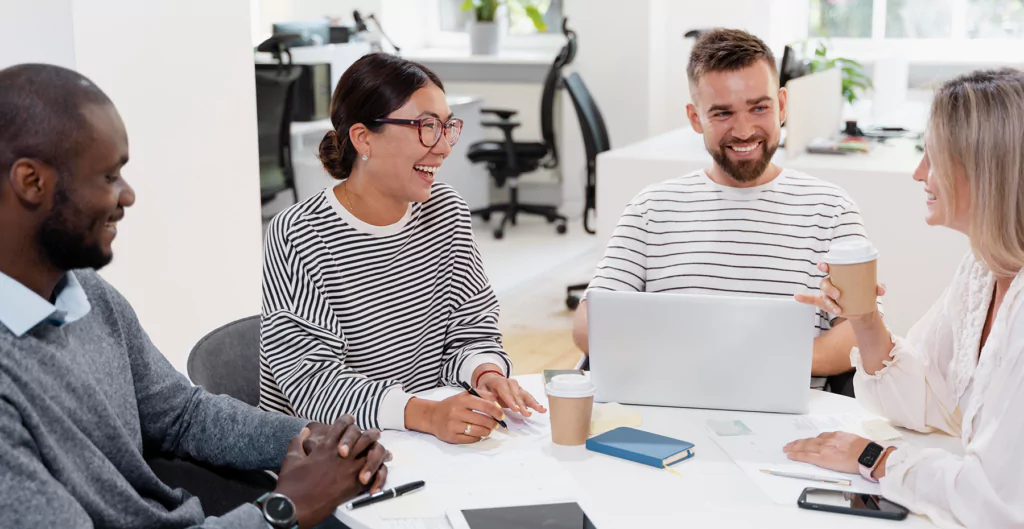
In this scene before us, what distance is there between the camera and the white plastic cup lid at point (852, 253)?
1419 mm

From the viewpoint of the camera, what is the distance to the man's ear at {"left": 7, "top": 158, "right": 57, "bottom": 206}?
3.77ft

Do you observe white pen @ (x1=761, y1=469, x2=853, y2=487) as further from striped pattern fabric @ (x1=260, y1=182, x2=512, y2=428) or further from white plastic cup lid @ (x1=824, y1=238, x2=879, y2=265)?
striped pattern fabric @ (x1=260, y1=182, x2=512, y2=428)

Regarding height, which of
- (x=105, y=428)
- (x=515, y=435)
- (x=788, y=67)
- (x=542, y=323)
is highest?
(x=788, y=67)

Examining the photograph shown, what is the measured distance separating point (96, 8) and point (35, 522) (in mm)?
1849

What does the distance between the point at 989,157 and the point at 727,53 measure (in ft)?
2.56

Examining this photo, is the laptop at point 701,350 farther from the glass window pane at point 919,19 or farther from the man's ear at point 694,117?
the glass window pane at point 919,19

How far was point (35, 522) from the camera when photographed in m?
1.10

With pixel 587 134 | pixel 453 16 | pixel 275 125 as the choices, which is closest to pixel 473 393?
pixel 587 134

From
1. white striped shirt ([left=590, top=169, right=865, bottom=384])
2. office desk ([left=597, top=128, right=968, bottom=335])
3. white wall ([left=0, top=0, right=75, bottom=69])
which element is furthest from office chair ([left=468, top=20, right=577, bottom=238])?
white striped shirt ([left=590, top=169, right=865, bottom=384])

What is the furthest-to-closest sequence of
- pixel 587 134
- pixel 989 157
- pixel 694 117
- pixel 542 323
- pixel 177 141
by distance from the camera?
pixel 587 134
pixel 542 323
pixel 177 141
pixel 694 117
pixel 989 157

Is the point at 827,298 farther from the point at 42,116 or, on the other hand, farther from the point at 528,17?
the point at 528,17

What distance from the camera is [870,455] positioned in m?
1.41

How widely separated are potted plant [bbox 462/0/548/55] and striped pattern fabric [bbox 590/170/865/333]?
4.89m

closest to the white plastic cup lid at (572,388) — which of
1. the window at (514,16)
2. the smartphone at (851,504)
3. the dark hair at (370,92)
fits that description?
the smartphone at (851,504)
